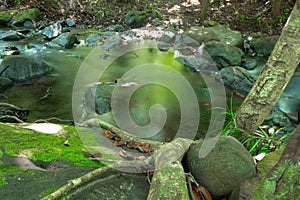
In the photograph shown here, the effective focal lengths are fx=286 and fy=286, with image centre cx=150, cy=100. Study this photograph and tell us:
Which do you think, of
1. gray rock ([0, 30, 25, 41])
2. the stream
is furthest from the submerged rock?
gray rock ([0, 30, 25, 41])

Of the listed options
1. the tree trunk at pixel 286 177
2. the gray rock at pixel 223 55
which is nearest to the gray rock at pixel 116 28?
the gray rock at pixel 223 55

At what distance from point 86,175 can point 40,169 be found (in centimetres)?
48

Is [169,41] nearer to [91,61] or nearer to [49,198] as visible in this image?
[91,61]

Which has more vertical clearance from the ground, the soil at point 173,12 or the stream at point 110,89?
the soil at point 173,12

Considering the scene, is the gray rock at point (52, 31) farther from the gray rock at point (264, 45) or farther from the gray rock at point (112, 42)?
the gray rock at point (264, 45)

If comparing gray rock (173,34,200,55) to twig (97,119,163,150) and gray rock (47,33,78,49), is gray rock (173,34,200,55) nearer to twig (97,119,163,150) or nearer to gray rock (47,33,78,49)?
gray rock (47,33,78,49)

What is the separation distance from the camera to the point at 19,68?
24.9ft

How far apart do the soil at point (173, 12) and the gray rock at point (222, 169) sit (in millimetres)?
11937

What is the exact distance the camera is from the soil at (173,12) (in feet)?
46.8

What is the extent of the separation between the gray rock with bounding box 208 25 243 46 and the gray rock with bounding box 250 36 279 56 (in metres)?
0.68

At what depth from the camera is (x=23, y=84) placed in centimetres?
736

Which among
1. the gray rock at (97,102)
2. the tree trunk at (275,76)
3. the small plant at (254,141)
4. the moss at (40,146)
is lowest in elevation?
the gray rock at (97,102)

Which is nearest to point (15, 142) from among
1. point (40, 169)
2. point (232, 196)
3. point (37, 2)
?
point (40, 169)

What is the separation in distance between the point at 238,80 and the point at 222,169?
236 inches
